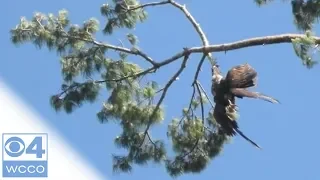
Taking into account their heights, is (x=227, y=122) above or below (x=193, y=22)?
below

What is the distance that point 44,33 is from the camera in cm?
941

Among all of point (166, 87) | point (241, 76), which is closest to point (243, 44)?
point (241, 76)

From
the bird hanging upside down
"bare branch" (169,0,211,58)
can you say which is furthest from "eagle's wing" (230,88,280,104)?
"bare branch" (169,0,211,58)

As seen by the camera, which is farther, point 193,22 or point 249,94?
point 193,22

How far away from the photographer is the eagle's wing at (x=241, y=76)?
770cm

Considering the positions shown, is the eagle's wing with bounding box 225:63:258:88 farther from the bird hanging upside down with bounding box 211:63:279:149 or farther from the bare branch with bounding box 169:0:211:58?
the bare branch with bounding box 169:0:211:58

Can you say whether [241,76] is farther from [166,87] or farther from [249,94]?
[166,87]

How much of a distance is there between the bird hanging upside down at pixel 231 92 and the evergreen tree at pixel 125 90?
3.75 ft

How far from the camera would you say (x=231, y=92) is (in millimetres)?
7758

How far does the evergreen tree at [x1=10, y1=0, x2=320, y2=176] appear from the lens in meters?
9.38

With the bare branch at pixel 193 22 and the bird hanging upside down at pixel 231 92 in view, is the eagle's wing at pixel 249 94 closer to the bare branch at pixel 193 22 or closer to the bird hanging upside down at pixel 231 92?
the bird hanging upside down at pixel 231 92

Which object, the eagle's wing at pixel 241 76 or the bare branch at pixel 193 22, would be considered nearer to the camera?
the eagle's wing at pixel 241 76

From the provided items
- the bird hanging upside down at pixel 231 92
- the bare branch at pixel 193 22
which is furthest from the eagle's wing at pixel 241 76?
the bare branch at pixel 193 22

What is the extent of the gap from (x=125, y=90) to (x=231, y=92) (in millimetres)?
1928
